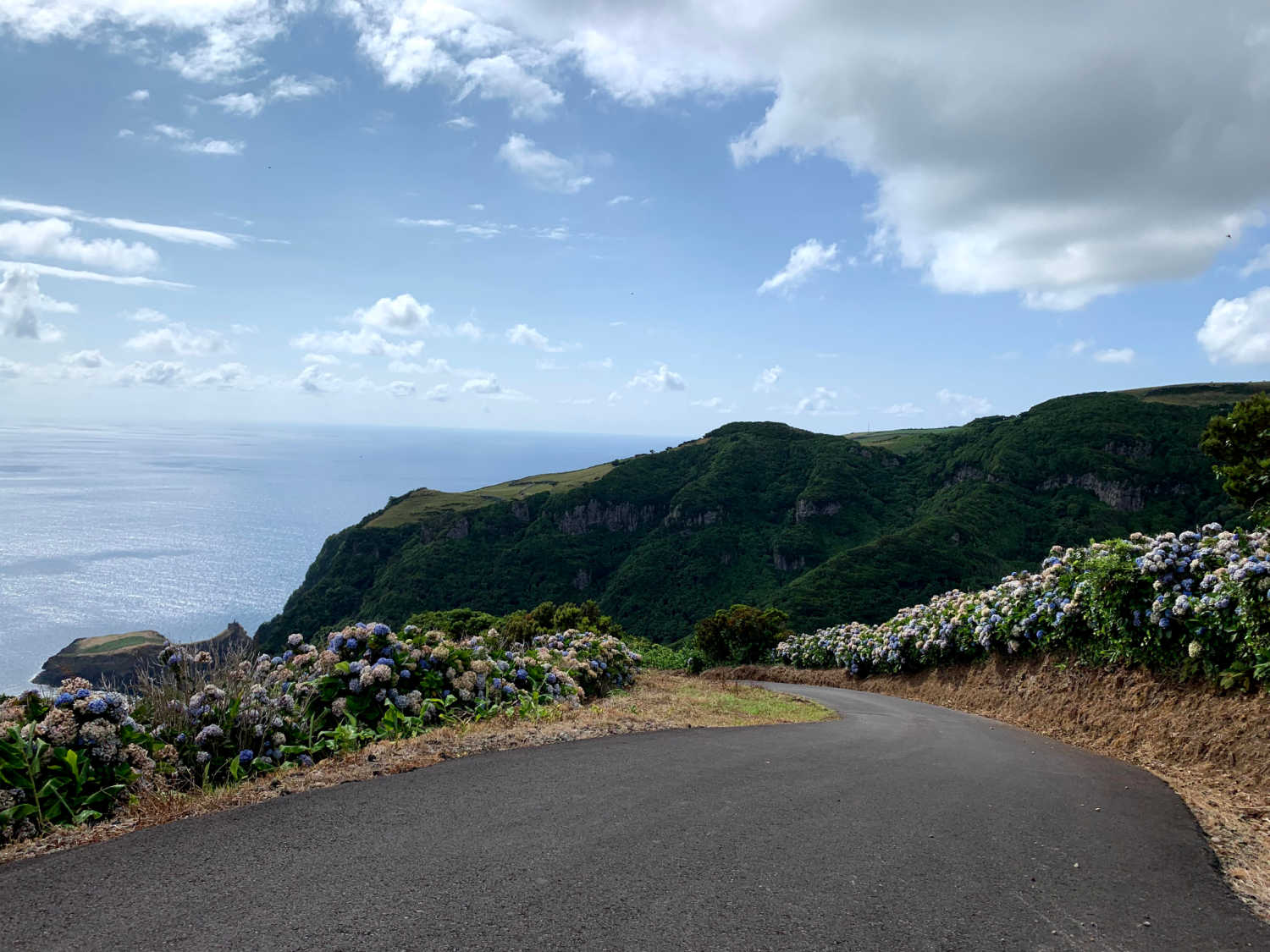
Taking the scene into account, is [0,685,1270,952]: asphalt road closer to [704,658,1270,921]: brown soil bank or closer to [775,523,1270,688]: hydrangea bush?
[704,658,1270,921]: brown soil bank

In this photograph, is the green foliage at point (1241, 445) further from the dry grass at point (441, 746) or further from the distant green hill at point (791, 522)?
the distant green hill at point (791, 522)

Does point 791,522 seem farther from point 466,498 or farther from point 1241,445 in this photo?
point 1241,445

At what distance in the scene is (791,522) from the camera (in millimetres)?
120438

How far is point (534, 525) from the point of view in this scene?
416ft

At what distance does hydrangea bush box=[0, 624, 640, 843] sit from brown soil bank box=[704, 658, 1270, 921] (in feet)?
19.4

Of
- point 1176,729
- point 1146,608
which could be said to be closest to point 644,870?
point 1176,729

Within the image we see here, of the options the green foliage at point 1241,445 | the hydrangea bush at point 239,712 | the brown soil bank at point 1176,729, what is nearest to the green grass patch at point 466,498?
the green foliage at point 1241,445

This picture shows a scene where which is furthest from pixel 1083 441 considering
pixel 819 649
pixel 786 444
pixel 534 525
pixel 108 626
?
pixel 108 626

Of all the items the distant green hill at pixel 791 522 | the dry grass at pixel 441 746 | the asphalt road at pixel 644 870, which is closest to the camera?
the asphalt road at pixel 644 870

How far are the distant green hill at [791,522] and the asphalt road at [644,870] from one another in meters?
69.4

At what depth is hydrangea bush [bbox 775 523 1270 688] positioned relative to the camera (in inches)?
267

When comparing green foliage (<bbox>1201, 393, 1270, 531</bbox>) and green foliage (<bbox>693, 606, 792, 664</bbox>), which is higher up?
green foliage (<bbox>1201, 393, 1270, 531</bbox>)

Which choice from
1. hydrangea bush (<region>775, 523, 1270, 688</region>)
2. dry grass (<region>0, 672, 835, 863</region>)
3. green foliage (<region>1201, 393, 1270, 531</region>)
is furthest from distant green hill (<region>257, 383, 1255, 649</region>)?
dry grass (<region>0, 672, 835, 863</region>)

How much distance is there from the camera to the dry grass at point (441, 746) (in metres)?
4.04
